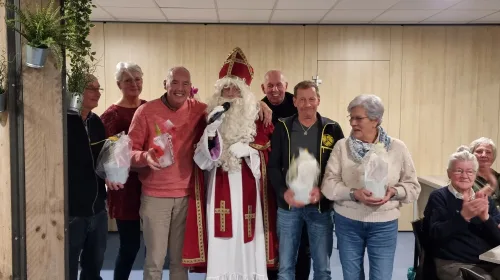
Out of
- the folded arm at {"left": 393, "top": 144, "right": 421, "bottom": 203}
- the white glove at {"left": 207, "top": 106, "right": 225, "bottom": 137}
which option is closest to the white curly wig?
the white glove at {"left": 207, "top": 106, "right": 225, "bottom": 137}

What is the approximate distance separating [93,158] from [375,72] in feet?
12.1

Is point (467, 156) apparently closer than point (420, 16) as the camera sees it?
Yes

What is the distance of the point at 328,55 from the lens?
17.5ft

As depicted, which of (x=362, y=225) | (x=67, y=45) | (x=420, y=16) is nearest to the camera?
(x=67, y=45)

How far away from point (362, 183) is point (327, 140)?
36 centimetres

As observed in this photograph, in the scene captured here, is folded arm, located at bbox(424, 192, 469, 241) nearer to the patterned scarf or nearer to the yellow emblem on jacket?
the patterned scarf

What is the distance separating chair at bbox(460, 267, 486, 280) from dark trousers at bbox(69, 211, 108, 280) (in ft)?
6.89

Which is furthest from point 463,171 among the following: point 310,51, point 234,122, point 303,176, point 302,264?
point 310,51

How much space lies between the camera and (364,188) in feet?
7.90

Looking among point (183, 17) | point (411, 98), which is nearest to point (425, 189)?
point (411, 98)

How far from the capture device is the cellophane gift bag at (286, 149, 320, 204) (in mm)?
2527

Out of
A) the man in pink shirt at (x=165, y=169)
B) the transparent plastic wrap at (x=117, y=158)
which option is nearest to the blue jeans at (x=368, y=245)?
the man in pink shirt at (x=165, y=169)

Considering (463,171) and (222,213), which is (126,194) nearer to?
(222,213)

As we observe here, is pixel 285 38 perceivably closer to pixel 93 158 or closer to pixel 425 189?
pixel 425 189
